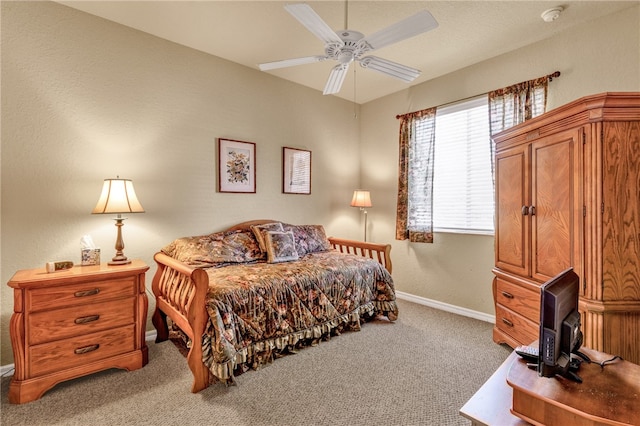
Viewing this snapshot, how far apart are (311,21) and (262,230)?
1962mm

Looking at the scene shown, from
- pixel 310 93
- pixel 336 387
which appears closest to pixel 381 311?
pixel 336 387

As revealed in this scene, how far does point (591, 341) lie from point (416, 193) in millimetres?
2207

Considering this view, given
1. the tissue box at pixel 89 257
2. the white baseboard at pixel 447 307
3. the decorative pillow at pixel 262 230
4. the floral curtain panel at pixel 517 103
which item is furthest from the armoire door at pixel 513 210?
the tissue box at pixel 89 257

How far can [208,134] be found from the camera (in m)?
3.00

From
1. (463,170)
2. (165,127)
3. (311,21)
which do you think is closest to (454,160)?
(463,170)

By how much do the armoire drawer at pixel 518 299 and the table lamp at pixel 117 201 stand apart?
286 centimetres

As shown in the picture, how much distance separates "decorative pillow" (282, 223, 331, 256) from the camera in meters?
3.31


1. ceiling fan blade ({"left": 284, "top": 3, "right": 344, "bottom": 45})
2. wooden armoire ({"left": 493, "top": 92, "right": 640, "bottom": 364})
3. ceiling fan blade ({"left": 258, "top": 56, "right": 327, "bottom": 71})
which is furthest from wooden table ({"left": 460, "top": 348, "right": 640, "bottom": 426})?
ceiling fan blade ({"left": 258, "top": 56, "right": 327, "bottom": 71})

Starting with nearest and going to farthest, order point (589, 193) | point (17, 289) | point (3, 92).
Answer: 1. point (589, 193)
2. point (17, 289)
3. point (3, 92)

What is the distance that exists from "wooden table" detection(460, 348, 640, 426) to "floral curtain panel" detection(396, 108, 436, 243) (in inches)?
99.5

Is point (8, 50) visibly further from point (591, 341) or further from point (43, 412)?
point (591, 341)

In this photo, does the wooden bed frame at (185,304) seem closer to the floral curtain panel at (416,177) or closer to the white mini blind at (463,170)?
the floral curtain panel at (416,177)

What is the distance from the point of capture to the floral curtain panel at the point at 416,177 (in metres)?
3.47

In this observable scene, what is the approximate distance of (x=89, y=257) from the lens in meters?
2.18
